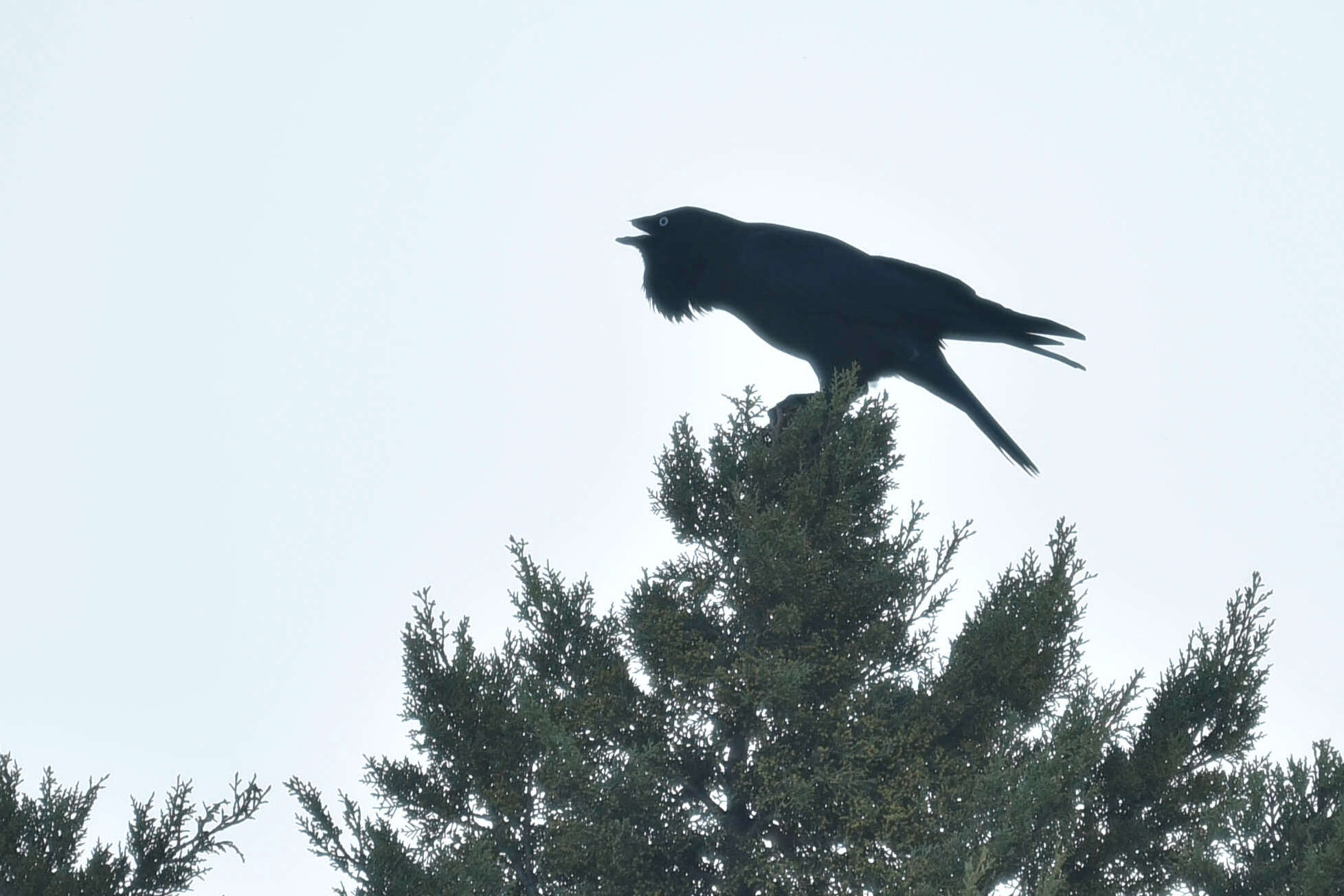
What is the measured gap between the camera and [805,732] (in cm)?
610

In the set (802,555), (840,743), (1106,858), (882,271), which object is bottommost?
(1106,858)

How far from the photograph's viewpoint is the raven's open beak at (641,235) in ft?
30.6

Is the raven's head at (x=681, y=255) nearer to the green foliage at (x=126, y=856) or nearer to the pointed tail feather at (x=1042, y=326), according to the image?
the pointed tail feather at (x=1042, y=326)

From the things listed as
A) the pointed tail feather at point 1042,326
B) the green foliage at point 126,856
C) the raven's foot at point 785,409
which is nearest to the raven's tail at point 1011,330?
the pointed tail feather at point 1042,326

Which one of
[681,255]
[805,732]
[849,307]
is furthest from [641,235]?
[805,732]

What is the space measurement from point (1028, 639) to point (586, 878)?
211cm

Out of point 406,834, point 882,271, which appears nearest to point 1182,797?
point 406,834

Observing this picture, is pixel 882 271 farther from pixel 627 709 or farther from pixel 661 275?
pixel 627 709

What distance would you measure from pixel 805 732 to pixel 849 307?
3242 mm

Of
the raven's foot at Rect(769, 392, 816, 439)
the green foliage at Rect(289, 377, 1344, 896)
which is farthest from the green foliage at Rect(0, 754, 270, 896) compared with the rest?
the raven's foot at Rect(769, 392, 816, 439)

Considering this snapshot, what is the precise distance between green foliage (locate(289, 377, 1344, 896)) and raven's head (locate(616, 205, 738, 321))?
2432 mm

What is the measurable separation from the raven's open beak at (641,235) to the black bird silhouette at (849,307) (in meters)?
0.27

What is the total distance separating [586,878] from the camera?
19.6ft

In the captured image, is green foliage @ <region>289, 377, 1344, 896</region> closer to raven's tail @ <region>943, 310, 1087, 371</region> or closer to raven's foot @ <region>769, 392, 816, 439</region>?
raven's foot @ <region>769, 392, 816, 439</region>
